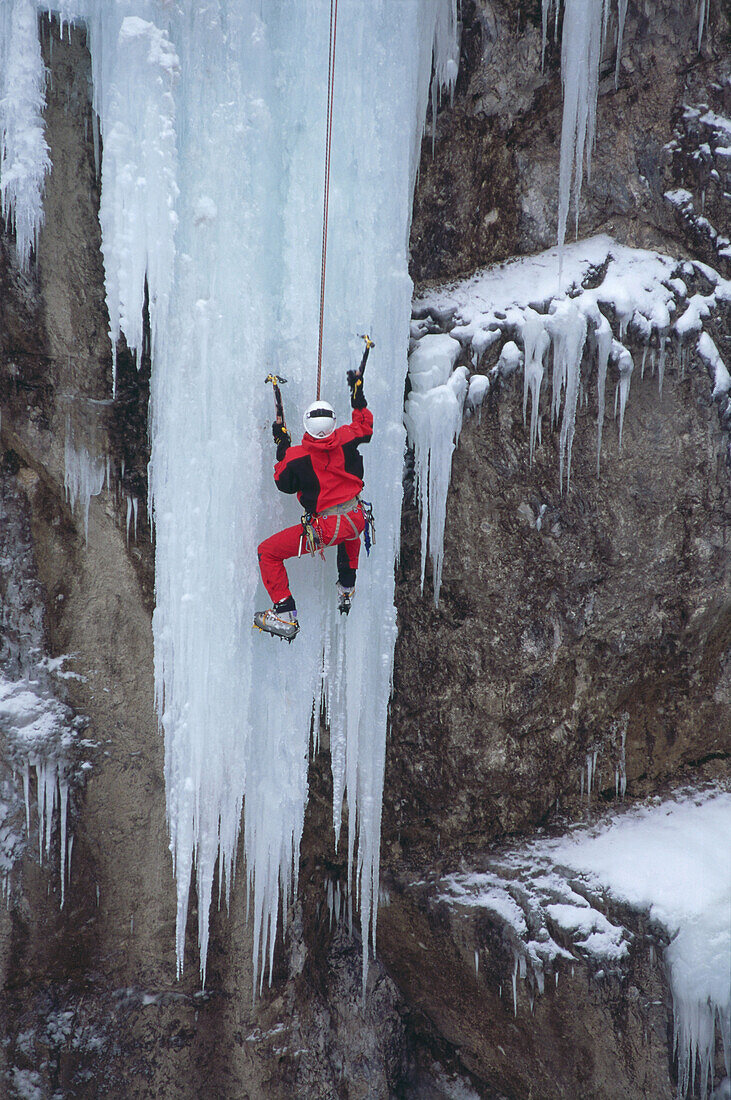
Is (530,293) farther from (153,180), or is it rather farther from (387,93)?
(153,180)

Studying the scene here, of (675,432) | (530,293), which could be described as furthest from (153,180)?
(675,432)

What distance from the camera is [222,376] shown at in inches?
179

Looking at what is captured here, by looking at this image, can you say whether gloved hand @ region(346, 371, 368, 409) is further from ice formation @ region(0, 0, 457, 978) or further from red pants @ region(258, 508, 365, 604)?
red pants @ region(258, 508, 365, 604)

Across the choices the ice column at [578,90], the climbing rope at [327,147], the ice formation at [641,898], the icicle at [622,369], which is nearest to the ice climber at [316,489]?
the climbing rope at [327,147]

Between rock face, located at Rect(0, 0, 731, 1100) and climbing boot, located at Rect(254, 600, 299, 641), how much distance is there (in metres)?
0.99

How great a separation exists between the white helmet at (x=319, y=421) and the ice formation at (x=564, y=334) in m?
0.88

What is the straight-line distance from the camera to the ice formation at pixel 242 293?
4.39 metres

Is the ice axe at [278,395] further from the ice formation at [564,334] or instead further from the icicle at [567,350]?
the icicle at [567,350]

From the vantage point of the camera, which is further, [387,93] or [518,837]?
[518,837]

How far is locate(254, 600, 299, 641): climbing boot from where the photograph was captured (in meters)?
4.44

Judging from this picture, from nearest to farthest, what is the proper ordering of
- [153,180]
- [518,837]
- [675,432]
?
1. [153,180]
2. [675,432]
3. [518,837]

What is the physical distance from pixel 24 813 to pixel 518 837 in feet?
10.3

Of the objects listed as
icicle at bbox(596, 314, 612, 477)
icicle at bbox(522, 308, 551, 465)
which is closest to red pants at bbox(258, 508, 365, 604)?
icicle at bbox(522, 308, 551, 465)

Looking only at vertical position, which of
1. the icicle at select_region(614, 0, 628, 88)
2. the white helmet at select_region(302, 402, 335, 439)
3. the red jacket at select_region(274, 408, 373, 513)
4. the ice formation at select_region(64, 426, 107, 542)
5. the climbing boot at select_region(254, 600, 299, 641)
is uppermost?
the icicle at select_region(614, 0, 628, 88)
